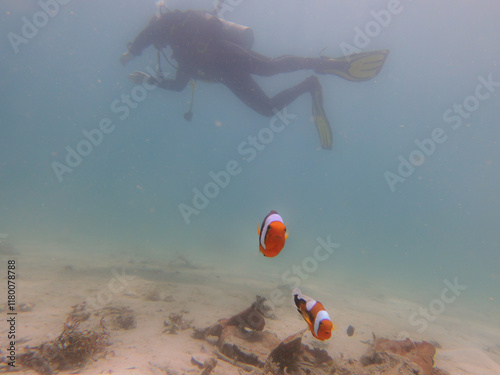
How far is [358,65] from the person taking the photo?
27.7 ft

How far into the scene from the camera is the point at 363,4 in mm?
31875

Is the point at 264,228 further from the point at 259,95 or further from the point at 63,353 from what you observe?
the point at 259,95

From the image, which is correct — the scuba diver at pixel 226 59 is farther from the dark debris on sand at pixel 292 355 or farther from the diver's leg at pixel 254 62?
the dark debris on sand at pixel 292 355

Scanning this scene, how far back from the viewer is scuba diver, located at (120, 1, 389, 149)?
8.20 m

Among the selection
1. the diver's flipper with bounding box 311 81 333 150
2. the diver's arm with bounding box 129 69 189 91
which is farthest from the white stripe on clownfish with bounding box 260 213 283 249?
the diver's flipper with bounding box 311 81 333 150

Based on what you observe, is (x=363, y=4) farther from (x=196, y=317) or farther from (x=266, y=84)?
(x=196, y=317)

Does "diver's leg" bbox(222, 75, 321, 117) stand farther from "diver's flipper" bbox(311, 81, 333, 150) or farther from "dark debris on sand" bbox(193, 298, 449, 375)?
"dark debris on sand" bbox(193, 298, 449, 375)

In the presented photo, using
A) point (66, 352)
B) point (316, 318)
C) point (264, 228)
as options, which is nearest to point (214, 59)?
point (264, 228)

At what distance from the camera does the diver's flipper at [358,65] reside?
27.4 feet

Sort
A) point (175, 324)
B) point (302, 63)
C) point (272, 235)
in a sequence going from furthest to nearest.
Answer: point (302, 63) < point (175, 324) < point (272, 235)

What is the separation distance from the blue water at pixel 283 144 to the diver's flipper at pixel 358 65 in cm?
475

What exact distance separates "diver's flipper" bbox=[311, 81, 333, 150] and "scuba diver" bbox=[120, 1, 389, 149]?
21.3 inches

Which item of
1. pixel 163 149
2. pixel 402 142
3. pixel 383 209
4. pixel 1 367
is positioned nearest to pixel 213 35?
pixel 1 367

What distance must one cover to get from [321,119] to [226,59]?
483cm
